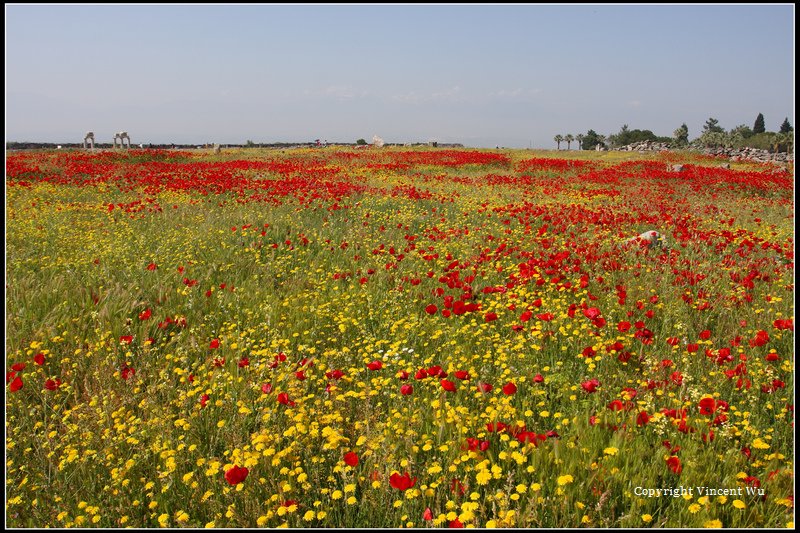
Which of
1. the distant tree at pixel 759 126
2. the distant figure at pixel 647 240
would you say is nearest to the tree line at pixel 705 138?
the distant tree at pixel 759 126

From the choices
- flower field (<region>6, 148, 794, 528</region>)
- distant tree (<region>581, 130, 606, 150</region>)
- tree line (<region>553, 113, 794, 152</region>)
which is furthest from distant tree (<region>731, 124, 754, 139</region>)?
flower field (<region>6, 148, 794, 528</region>)

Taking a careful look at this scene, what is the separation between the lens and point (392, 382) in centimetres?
384

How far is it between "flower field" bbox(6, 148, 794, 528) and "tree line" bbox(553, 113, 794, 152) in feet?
220

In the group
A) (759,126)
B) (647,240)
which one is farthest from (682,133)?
(647,240)

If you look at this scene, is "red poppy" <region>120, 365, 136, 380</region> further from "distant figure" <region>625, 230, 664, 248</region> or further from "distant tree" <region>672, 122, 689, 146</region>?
"distant tree" <region>672, 122, 689, 146</region>

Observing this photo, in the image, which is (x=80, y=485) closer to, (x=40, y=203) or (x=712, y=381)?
(x=712, y=381)

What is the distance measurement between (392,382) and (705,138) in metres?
102

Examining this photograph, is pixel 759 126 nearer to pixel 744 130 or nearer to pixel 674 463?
pixel 744 130

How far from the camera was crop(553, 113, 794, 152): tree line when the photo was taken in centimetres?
7046

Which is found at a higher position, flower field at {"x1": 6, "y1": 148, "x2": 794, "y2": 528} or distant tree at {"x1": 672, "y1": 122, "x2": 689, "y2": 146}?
distant tree at {"x1": 672, "y1": 122, "x2": 689, "y2": 146}

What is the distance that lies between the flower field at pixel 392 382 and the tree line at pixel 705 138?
6709 centimetres

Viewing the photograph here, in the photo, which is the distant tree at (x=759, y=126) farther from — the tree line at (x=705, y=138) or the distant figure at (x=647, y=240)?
the distant figure at (x=647, y=240)

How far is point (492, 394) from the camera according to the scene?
3.65 metres

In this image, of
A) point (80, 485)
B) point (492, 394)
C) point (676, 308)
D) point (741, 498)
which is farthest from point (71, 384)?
point (676, 308)
